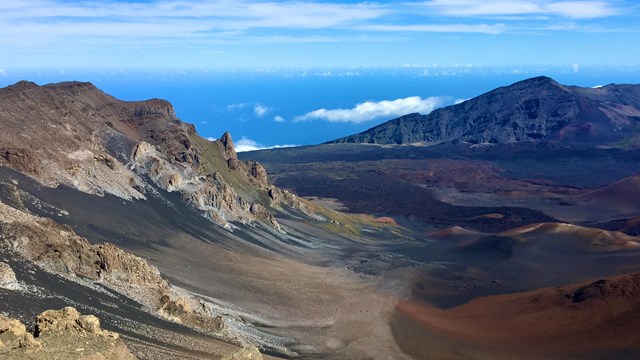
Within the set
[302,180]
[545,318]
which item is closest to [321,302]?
[545,318]

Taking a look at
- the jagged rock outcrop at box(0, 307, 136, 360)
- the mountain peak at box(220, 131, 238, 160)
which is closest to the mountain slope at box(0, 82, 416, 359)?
the mountain peak at box(220, 131, 238, 160)

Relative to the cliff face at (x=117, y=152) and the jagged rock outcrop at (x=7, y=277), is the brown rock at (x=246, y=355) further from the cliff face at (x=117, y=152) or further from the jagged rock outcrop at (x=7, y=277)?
the cliff face at (x=117, y=152)

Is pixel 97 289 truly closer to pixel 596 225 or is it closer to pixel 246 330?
pixel 246 330

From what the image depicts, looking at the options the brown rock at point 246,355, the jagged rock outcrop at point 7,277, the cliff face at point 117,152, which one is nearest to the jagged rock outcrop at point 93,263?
the jagged rock outcrop at point 7,277

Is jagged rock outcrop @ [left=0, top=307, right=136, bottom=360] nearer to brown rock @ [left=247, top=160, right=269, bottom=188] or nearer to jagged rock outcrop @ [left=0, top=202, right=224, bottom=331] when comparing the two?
jagged rock outcrop @ [left=0, top=202, right=224, bottom=331]

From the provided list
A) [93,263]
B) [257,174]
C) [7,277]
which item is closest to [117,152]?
[257,174]

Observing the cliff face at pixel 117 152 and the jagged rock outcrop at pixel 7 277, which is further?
the cliff face at pixel 117 152
